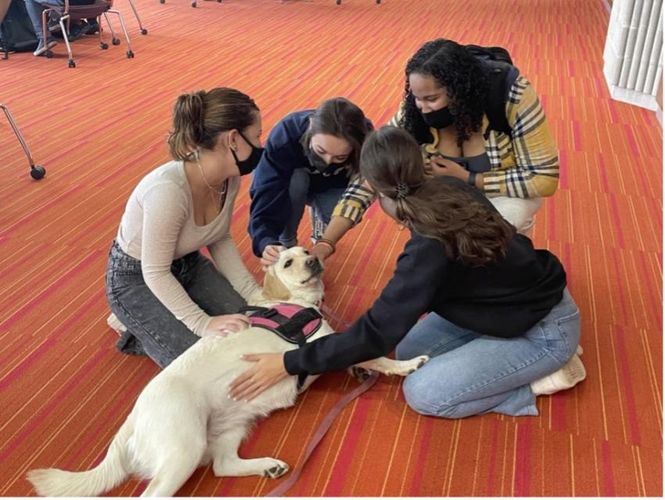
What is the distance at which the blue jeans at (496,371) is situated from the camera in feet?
6.44

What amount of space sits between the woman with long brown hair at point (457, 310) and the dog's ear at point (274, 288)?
0.37 meters

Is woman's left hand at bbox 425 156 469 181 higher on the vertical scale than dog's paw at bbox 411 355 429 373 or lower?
higher

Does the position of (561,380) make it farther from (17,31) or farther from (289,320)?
(17,31)

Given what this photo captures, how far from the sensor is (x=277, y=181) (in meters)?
2.75

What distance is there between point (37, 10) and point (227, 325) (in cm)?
597

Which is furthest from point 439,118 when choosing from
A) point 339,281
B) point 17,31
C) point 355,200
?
point 17,31

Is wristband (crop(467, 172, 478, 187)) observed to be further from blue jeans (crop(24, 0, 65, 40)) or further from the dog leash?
blue jeans (crop(24, 0, 65, 40))

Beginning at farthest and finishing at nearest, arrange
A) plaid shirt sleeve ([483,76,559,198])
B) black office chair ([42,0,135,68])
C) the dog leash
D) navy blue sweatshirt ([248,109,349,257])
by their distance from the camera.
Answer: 1. black office chair ([42,0,135,68])
2. navy blue sweatshirt ([248,109,349,257])
3. plaid shirt sleeve ([483,76,559,198])
4. the dog leash

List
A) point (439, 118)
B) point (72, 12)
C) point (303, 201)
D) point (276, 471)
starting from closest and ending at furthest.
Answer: point (276, 471) → point (439, 118) → point (303, 201) → point (72, 12)

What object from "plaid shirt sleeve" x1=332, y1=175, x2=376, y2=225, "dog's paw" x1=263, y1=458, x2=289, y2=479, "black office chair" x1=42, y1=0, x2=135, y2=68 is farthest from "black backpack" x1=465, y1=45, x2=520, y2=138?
"black office chair" x1=42, y1=0, x2=135, y2=68

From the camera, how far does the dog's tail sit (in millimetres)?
1677

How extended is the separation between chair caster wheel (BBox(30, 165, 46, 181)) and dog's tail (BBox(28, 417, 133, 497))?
2.65m

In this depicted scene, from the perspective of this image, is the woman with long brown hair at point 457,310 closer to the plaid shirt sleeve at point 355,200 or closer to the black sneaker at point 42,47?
the plaid shirt sleeve at point 355,200

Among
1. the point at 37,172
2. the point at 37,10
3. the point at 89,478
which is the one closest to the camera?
the point at 89,478
